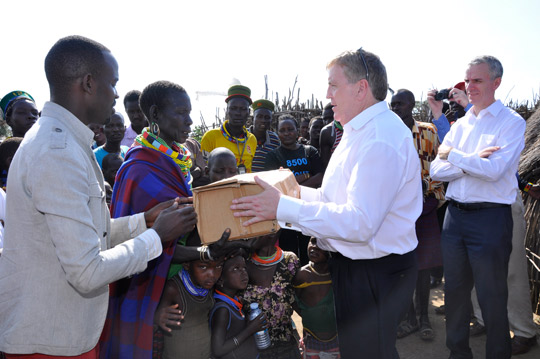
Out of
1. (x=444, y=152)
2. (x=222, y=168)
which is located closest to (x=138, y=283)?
(x=222, y=168)

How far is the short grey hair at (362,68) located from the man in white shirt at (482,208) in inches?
55.7

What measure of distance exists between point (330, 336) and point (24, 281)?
2461 mm

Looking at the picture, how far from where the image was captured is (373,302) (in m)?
2.16

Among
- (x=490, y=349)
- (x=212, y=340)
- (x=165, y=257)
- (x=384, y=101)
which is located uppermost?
(x=384, y=101)

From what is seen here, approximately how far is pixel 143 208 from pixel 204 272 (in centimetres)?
70

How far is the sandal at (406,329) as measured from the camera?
4152 millimetres

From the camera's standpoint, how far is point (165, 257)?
238 centimetres

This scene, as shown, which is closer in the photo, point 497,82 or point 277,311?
point 277,311

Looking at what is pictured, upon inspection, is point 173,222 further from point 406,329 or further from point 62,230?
point 406,329

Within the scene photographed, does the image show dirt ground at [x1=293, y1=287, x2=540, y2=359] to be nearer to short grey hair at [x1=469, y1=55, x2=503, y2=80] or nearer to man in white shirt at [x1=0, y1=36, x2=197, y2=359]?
short grey hair at [x1=469, y1=55, x2=503, y2=80]

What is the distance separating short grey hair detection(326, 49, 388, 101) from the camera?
6.86 ft

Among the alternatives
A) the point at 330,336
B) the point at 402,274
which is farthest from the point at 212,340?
the point at 402,274

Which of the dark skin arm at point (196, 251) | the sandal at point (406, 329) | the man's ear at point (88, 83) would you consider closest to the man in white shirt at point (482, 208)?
the sandal at point (406, 329)

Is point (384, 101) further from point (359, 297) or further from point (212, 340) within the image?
point (212, 340)
